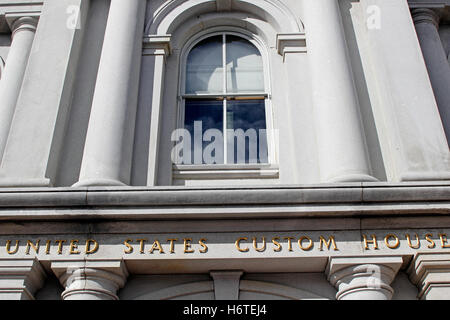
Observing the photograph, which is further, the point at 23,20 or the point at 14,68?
the point at 23,20

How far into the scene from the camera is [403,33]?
967 centimetres

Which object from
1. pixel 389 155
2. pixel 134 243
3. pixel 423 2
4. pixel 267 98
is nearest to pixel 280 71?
pixel 267 98

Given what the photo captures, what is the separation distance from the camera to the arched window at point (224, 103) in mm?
9508

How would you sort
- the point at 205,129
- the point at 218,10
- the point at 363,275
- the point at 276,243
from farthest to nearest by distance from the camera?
the point at 218,10
the point at 205,129
the point at 276,243
the point at 363,275

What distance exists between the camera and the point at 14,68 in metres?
10.4

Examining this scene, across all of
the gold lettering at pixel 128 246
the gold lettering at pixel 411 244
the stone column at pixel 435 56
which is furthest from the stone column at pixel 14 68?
the stone column at pixel 435 56

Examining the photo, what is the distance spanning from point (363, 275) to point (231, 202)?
1.97m

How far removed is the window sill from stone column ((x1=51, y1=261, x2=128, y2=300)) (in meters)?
2.16

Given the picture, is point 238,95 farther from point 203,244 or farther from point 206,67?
point 203,244

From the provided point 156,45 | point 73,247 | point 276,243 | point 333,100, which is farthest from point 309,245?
point 156,45

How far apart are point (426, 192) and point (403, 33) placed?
3.39 m

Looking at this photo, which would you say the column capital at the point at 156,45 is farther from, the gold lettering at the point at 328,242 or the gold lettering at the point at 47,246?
the gold lettering at the point at 328,242

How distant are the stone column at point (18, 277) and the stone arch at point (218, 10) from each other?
5057mm
